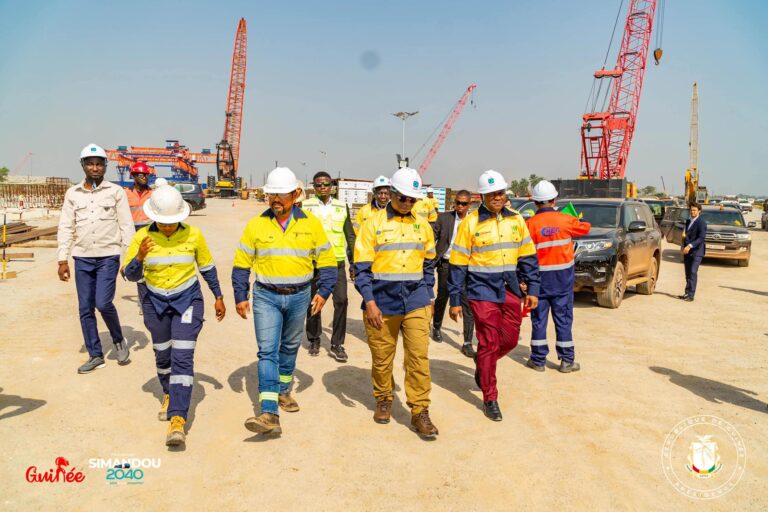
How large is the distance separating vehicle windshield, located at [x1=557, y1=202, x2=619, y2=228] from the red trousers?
5.66m

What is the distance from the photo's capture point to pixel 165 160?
223 ft

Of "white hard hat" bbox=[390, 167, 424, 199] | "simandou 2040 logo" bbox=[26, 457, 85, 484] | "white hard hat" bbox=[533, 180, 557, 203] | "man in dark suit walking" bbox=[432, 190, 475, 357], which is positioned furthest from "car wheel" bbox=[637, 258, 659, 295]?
"simandou 2040 logo" bbox=[26, 457, 85, 484]

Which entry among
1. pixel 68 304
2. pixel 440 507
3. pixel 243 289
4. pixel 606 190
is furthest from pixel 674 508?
pixel 606 190

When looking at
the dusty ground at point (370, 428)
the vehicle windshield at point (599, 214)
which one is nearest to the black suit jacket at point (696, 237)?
the vehicle windshield at point (599, 214)

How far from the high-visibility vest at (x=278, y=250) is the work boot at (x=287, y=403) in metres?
1.11

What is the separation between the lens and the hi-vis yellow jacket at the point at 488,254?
4.42 meters

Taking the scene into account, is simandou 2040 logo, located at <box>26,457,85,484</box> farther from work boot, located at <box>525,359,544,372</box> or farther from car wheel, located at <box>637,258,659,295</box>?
car wheel, located at <box>637,258,659,295</box>

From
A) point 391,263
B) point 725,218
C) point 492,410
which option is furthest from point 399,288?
point 725,218

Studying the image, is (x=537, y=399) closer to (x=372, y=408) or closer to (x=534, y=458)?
(x=534, y=458)

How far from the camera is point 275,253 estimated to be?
393 centimetres

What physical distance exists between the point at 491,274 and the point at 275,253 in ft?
6.13

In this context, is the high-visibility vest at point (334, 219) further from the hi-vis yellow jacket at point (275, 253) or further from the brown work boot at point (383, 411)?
the brown work boot at point (383, 411)

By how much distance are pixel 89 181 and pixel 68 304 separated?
12.6 ft

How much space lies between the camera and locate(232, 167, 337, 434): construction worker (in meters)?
3.93
